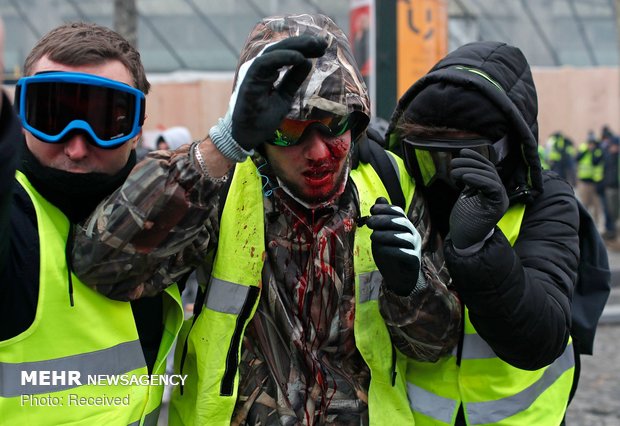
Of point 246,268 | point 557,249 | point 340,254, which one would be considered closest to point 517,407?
point 557,249

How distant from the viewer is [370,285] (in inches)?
82.6

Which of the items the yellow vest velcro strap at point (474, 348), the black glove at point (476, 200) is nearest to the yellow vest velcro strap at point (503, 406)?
the yellow vest velcro strap at point (474, 348)

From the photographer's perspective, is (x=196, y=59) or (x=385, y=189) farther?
(x=196, y=59)

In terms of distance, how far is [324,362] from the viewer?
6.86 ft

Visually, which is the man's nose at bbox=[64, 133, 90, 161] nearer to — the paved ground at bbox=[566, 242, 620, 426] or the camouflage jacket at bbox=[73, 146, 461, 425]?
the camouflage jacket at bbox=[73, 146, 461, 425]

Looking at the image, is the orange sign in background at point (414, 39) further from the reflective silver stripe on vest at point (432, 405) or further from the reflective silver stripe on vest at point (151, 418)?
the reflective silver stripe on vest at point (151, 418)

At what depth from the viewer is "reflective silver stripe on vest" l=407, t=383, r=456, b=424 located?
2.23m

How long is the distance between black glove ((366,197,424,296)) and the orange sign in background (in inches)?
224

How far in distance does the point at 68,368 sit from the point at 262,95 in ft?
2.53

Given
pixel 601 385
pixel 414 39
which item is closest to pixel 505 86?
pixel 601 385

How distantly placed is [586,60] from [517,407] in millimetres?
21506

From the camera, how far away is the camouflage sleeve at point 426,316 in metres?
2.01

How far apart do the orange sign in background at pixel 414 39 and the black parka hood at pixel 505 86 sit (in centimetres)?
521

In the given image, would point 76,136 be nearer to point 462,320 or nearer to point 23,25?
point 462,320
